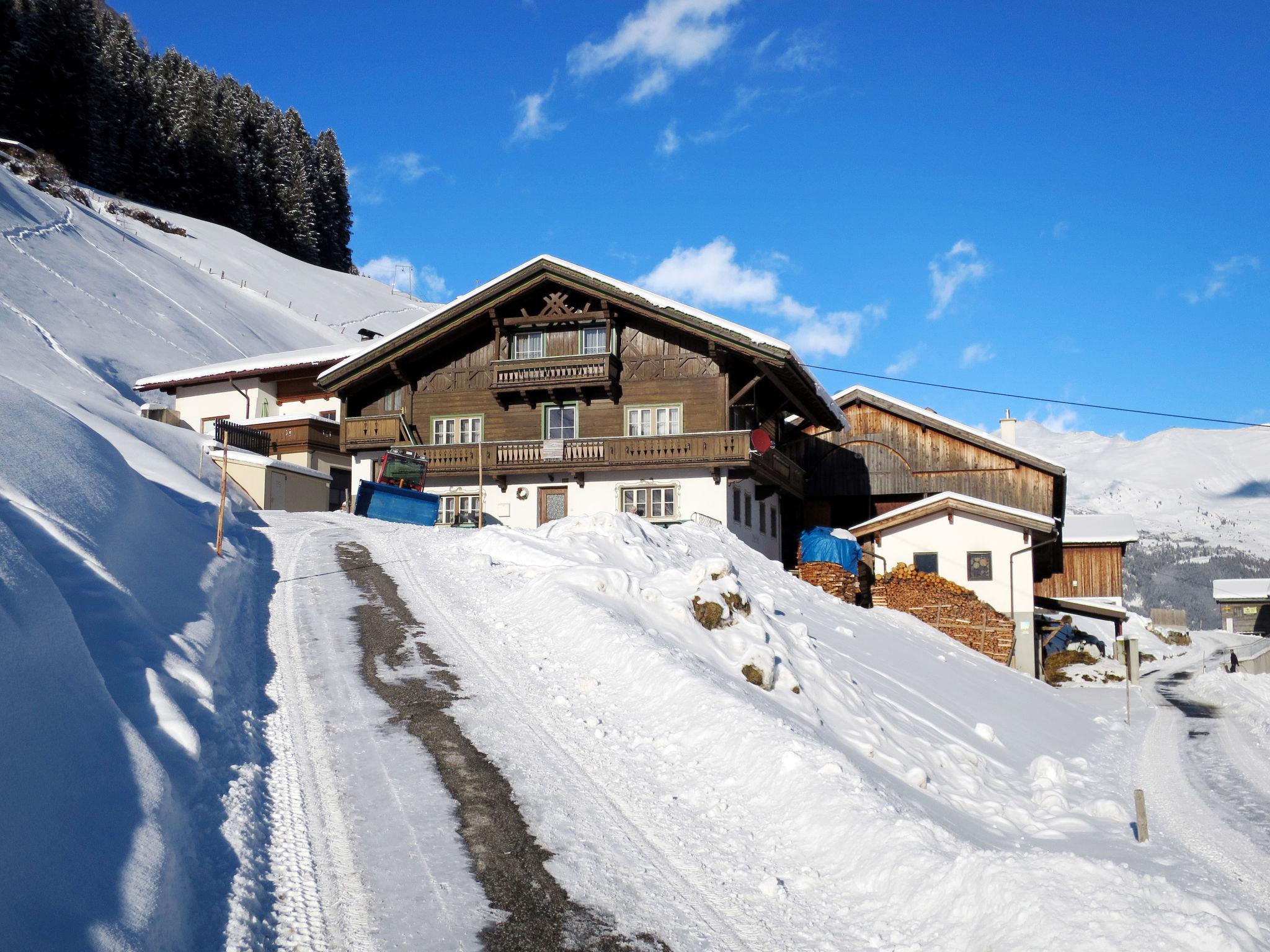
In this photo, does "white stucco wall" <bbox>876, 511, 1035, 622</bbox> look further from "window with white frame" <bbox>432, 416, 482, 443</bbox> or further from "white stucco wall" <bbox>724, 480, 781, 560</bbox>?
"window with white frame" <bbox>432, 416, 482, 443</bbox>

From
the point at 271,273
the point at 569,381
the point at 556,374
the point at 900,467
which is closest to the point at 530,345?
the point at 556,374

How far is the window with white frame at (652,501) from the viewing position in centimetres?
3183

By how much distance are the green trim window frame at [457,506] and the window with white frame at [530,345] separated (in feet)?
17.0

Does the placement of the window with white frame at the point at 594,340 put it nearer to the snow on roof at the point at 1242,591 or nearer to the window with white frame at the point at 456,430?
the window with white frame at the point at 456,430

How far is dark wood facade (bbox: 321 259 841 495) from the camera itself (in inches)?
1251

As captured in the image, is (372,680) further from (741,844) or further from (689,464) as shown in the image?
(689,464)

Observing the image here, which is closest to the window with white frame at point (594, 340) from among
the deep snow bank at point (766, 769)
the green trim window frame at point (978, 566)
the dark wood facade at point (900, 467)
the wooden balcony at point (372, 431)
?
the wooden balcony at point (372, 431)

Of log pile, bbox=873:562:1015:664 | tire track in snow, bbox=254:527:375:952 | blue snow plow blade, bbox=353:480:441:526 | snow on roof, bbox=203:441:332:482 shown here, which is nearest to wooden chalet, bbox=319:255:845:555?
blue snow plow blade, bbox=353:480:441:526

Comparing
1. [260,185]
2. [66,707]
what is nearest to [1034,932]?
[66,707]

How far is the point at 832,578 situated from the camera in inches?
1212

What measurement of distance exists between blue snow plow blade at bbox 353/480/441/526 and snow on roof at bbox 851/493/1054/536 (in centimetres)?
1459

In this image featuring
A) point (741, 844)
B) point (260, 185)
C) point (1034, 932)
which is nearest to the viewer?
point (1034, 932)

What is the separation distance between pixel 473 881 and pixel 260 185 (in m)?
127

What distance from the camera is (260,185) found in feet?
393
